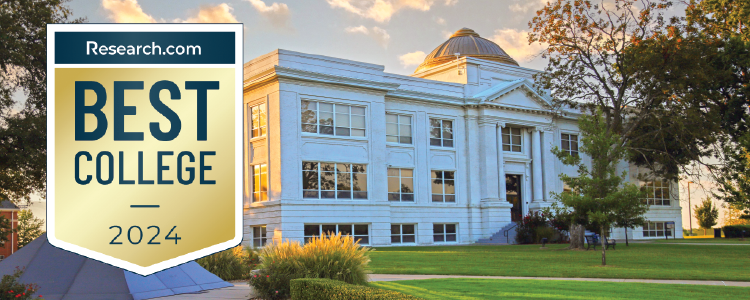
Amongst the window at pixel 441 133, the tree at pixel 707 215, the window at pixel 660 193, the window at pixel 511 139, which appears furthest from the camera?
the tree at pixel 707 215

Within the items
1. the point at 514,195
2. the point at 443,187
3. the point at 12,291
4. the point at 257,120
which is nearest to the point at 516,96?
the point at 514,195

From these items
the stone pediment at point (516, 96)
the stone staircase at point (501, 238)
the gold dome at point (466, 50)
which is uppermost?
the gold dome at point (466, 50)

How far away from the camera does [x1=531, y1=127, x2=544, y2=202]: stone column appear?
41.6m

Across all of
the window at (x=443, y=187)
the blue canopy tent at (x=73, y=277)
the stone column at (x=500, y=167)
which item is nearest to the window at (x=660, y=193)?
the stone column at (x=500, y=167)

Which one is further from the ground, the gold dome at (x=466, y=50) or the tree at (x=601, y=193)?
the gold dome at (x=466, y=50)

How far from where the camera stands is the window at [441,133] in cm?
3838

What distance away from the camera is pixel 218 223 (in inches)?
166

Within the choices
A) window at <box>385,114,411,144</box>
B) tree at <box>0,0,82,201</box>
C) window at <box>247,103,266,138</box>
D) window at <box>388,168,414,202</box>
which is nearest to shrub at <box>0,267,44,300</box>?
tree at <box>0,0,82,201</box>

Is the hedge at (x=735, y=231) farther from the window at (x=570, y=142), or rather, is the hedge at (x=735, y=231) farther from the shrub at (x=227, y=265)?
the shrub at (x=227, y=265)

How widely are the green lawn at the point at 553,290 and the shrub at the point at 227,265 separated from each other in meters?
4.81

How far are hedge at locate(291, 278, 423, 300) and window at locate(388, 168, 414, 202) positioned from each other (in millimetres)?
24903

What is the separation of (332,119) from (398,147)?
503 cm

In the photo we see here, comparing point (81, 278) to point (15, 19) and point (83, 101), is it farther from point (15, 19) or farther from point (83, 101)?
point (15, 19)

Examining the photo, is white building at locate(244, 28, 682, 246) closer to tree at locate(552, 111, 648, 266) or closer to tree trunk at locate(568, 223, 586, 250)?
tree trunk at locate(568, 223, 586, 250)
